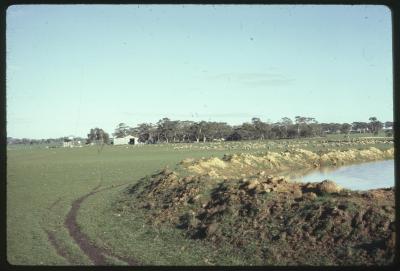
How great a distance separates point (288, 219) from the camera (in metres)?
15.0

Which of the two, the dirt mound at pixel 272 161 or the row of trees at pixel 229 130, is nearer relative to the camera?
the dirt mound at pixel 272 161

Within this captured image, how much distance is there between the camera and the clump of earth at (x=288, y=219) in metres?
12.6

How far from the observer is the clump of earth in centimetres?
1262

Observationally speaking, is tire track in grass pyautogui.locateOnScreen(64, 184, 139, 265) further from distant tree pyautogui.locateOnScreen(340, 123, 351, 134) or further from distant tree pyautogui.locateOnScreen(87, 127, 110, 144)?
distant tree pyautogui.locateOnScreen(340, 123, 351, 134)

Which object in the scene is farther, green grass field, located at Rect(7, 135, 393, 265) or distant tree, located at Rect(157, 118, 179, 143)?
distant tree, located at Rect(157, 118, 179, 143)

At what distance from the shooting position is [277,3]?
34.3 ft

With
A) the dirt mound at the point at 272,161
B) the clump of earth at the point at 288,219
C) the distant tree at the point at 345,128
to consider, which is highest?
the distant tree at the point at 345,128

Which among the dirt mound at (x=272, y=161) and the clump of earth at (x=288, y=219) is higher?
the dirt mound at (x=272, y=161)

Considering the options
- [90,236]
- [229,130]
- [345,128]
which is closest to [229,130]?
[229,130]

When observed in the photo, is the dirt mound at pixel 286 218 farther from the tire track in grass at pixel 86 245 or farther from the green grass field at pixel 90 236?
the tire track in grass at pixel 86 245

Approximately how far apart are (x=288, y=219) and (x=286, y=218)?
0.13 m

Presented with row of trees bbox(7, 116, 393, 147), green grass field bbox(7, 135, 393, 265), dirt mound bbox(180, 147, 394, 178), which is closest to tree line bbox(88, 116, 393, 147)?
row of trees bbox(7, 116, 393, 147)

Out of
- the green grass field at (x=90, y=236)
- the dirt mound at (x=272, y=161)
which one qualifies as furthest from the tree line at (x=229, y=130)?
the green grass field at (x=90, y=236)

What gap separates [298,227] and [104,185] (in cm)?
1900
